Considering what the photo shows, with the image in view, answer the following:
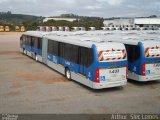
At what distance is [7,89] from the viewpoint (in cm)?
1499

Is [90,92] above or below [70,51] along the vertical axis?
below

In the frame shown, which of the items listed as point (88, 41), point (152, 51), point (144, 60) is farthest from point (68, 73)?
point (152, 51)

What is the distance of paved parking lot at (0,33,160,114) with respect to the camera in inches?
457

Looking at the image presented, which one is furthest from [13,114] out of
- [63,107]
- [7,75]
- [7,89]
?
[7,75]

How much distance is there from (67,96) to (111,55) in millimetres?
3066

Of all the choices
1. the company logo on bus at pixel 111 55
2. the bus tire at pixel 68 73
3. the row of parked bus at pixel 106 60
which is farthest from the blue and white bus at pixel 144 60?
the bus tire at pixel 68 73

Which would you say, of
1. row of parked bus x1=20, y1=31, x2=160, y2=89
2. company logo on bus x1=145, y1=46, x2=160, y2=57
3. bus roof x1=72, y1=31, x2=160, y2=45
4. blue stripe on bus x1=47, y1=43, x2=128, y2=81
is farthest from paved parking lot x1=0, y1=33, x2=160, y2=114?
bus roof x1=72, y1=31, x2=160, y2=45

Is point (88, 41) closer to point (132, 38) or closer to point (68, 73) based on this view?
point (68, 73)

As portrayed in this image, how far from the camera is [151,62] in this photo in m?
16.0

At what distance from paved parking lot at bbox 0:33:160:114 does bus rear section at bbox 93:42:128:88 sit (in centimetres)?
59

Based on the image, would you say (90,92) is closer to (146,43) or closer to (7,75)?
(146,43)

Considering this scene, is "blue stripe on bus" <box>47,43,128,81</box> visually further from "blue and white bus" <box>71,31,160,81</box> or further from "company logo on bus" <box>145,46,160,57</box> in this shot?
"company logo on bus" <box>145,46,160,57</box>

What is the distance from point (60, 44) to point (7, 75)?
13.6 feet

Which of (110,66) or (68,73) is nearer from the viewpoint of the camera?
(110,66)
